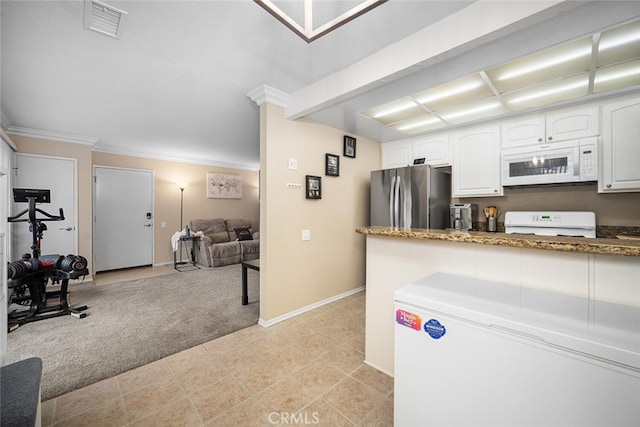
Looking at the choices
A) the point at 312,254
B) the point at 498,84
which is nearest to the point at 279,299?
the point at 312,254

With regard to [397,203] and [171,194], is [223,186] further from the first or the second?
[397,203]

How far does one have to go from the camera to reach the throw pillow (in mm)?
6011

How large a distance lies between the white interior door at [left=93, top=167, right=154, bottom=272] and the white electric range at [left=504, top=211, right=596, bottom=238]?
6.48m

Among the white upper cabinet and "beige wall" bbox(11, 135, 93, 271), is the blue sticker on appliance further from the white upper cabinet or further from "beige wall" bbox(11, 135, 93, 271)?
"beige wall" bbox(11, 135, 93, 271)

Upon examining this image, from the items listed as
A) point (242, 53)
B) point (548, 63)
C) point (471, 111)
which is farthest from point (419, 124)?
point (242, 53)

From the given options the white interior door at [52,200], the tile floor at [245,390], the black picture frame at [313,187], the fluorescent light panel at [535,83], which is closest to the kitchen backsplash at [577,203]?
the fluorescent light panel at [535,83]

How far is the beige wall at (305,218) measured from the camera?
2607mm

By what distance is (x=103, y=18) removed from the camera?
1.59 meters

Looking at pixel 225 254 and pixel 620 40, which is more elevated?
pixel 620 40

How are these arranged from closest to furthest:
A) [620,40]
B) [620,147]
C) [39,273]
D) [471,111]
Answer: [620,40], [620,147], [471,111], [39,273]

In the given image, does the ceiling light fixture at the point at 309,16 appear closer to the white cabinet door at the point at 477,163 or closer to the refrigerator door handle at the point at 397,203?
the refrigerator door handle at the point at 397,203

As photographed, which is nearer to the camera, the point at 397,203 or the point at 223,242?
the point at 397,203

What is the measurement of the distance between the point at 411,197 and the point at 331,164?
43.3 inches

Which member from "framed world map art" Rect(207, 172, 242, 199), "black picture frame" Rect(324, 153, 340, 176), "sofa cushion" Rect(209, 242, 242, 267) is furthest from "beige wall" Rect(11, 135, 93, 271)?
"black picture frame" Rect(324, 153, 340, 176)
